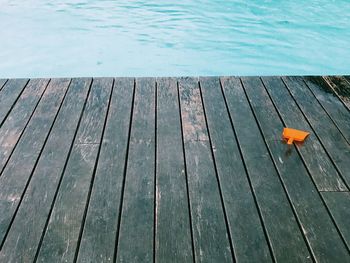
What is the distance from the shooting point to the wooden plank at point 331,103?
2.23 m

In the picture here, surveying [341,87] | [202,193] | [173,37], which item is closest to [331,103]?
[341,87]

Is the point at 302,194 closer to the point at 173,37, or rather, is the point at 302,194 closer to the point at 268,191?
the point at 268,191

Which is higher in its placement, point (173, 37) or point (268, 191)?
point (268, 191)

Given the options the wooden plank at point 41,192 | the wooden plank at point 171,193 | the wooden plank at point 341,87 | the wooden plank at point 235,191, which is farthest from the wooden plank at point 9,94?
the wooden plank at point 341,87

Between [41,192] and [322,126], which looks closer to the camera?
[41,192]

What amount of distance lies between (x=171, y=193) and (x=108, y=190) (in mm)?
288

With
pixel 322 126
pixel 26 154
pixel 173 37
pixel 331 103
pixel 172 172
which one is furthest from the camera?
pixel 173 37

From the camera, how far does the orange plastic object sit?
6.78 ft

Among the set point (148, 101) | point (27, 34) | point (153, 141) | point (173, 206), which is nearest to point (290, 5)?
point (27, 34)

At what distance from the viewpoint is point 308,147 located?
203 centimetres

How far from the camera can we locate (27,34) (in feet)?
19.0

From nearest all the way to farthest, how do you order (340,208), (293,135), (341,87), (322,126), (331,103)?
(340,208), (293,135), (322,126), (331,103), (341,87)

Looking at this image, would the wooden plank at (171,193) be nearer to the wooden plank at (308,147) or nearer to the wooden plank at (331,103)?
the wooden plank at (308,147)

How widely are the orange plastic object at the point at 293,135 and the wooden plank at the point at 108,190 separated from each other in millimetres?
902
